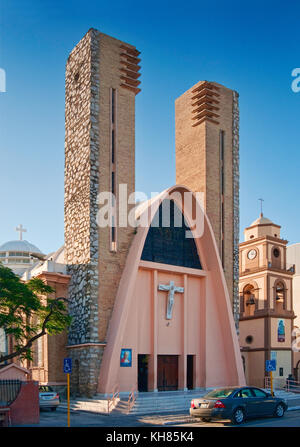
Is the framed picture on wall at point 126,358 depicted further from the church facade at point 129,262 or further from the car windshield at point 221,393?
the car windshield at point 221,393

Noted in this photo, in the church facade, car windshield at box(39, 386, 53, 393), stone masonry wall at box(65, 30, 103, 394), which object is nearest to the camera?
car windshield at box(39, 386, 53, 393)

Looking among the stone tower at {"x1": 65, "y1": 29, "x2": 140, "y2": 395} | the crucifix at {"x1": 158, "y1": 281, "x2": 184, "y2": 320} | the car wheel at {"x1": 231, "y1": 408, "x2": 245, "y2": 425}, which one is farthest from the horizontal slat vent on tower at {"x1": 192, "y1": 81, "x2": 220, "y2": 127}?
the car wheel at {"x1": 231, "y1": 408, "x2": 245, "y2": 425}

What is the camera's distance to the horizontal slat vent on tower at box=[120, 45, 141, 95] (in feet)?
101

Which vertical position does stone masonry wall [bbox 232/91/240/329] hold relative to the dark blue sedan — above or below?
above

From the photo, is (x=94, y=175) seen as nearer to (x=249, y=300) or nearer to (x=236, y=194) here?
(x=236, y=194)

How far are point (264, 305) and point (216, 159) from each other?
12500mm

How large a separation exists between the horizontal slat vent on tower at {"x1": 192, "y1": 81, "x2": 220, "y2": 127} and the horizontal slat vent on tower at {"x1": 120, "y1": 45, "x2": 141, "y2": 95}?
5.61m

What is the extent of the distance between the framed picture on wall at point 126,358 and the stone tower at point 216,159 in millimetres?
8620

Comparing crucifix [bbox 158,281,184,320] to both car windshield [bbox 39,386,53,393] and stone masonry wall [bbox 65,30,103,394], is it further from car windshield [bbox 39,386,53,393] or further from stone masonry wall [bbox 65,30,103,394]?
car windshield [bbox 39,386,53,393]

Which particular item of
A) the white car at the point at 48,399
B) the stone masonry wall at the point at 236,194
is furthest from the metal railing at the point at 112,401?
the stone masonry wall at the point at 236,194

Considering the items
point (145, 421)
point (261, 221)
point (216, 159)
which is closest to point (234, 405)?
point (145, 421)

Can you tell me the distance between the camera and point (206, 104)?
116 feet
